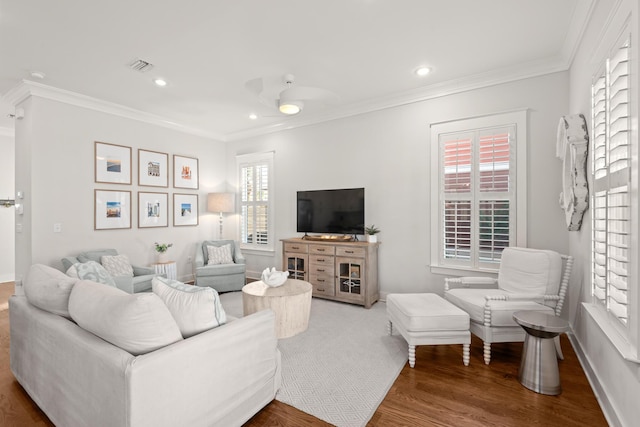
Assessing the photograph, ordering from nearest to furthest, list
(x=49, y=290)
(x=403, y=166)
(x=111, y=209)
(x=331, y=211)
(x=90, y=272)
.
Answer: (x=49, y=290)
(x=90, y=272)
(x=403, y=166)
(x=111, y=209)
(x=331, y=211)

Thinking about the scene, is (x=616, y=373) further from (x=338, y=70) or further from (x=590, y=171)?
(x=338, y=70)

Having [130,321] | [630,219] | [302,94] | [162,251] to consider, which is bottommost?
[162,251]

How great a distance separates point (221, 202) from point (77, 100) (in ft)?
8.15

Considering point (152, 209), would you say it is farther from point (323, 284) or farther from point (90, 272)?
point (323, 284)

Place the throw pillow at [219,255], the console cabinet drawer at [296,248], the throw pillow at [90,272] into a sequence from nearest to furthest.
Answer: the throw pillow at [90,272] < the console cabinet drawer at [296,248] < the throw pillow at [219,255]

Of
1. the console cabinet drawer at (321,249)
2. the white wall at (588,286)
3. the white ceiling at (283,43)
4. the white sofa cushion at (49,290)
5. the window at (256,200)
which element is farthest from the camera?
the window at (256,200)

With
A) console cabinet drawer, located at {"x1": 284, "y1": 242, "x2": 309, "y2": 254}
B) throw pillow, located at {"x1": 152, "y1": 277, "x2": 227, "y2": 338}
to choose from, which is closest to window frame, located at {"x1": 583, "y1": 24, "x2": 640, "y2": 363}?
throw pillow, located at {"x1": 152, "y1": 277, "x2": 227, "y2": 338}

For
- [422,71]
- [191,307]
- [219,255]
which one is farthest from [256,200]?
[191,307]

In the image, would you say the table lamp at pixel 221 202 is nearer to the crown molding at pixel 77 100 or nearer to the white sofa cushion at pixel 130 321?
the crown molding at pixel 77 100

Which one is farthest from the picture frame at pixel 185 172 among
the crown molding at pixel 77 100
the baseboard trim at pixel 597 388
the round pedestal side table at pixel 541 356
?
the baseboard trim at pixel 597 388

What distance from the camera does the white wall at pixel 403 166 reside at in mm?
3428

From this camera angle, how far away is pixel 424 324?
103 inches

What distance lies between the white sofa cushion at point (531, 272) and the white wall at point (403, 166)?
22.8 inches

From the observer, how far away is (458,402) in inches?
84.2
